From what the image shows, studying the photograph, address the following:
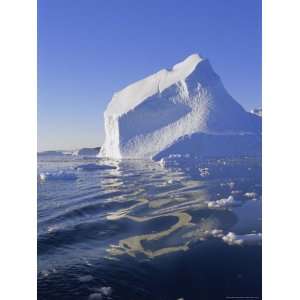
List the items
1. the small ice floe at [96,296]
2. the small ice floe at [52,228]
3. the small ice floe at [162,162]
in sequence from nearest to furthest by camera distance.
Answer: the small ice floe at [96,296] → the small ice floe at [52,228] → the small ice floe at [162,162]

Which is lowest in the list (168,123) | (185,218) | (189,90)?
(185,218)

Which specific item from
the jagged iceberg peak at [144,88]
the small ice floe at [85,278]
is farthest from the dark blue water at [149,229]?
the jagged iceberg peak at [144,88]

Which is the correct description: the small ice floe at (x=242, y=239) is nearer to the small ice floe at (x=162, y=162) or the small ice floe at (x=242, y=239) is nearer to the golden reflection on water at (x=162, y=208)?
the golden reflection on water at (x=162, y=208)

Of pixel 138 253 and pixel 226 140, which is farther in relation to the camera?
pixel 226 140
